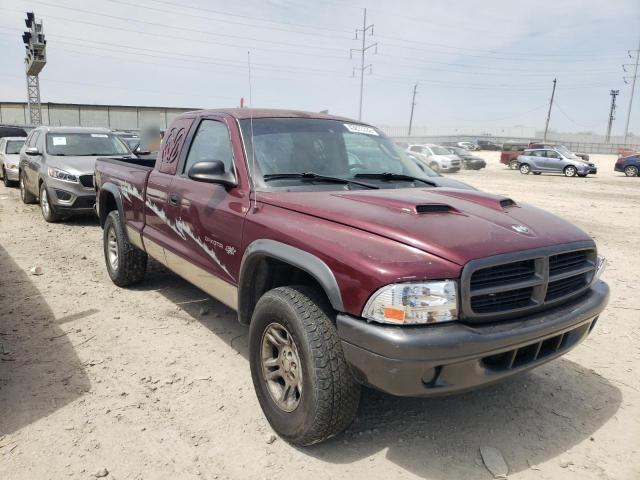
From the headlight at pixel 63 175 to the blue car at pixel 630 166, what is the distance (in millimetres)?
28309

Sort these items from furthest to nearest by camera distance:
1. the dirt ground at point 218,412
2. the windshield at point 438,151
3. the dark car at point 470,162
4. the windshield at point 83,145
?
the dark car at point 470,162 → the windshield at point 438,151 → the windshield at point 83,145 → the dirt ground at point 218,412

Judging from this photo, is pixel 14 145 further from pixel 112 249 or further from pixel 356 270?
pixel 356 270

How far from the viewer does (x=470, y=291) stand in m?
2.29

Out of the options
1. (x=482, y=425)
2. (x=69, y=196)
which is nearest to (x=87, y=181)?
(x=69, y=196)

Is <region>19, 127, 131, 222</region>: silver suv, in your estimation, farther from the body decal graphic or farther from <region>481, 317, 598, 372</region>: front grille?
<region>481, 317, 598, 372</region>: front grille

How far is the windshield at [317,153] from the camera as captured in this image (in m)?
3.40

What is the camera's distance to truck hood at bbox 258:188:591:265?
7.80ft

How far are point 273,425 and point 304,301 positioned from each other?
30.9 inches

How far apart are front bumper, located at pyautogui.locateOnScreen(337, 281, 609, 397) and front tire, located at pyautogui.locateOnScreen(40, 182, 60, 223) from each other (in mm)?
8254

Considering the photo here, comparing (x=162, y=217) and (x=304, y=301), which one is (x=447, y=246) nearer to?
(x=304, y=301)

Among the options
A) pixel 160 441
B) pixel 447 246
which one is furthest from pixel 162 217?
pixel 447 246

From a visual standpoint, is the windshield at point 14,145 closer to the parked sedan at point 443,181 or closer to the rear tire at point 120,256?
the rear tire at point 120,256

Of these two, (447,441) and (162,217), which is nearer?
(447,441)

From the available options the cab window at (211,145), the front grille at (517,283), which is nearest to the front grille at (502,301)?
the front grille at (517,283)
